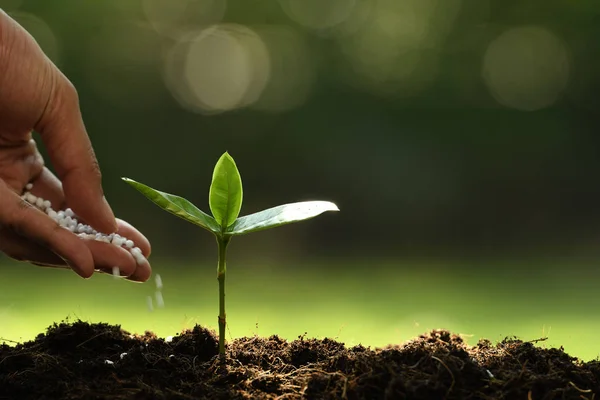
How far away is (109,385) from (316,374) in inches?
11.8

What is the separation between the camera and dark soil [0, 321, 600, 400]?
85 centimetres

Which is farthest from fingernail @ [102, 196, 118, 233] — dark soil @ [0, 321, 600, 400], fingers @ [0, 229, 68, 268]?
dark soil @ [0, 321, 600, 400]

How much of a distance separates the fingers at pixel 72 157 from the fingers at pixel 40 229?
0.80 ft

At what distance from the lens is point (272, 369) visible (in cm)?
A: 103

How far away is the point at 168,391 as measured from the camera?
89 cm

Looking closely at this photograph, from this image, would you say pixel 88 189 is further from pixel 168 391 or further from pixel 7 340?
pixel 168 391

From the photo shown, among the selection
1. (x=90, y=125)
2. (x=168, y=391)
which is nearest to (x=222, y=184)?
(x=168, y=391)

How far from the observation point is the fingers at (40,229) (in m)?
1.05

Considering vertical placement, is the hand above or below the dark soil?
above

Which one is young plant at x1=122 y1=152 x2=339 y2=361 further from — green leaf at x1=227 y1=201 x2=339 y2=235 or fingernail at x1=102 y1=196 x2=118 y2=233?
fingernail at x1=102 y1=196 x2=118 y2=233

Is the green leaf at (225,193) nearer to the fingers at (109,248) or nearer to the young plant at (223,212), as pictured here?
the young plant at (223,212)

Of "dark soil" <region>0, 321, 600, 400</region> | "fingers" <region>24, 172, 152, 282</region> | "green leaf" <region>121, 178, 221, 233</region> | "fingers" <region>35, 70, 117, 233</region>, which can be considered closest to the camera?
"dark soil" <region>0, 321, 600, 400</region>

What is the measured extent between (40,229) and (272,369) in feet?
1.49

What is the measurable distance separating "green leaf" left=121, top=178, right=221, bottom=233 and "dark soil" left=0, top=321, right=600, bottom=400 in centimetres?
23
